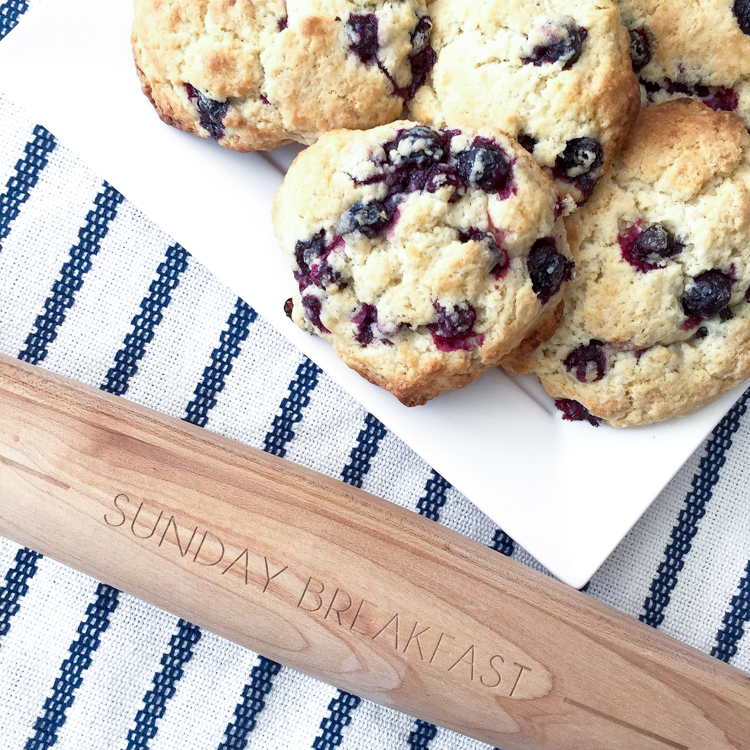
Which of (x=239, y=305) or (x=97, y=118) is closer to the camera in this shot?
(x=97, y=118)

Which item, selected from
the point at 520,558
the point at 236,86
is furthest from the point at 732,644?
the point at 236,86

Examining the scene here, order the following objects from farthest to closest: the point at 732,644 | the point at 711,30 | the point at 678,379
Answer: the point at 732,644
the point at 678,379
the point at 711,30

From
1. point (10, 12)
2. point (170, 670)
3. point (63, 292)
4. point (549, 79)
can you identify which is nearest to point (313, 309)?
point (549, 79)

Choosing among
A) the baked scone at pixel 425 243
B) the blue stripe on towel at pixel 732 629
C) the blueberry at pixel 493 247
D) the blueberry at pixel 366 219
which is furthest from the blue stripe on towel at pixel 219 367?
the blue stripe on towel at pixel 732 629

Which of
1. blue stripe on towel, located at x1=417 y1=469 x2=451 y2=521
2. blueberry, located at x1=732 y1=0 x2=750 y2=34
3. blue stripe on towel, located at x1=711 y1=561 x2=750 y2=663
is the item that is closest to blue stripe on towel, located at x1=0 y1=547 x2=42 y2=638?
blue stripe on towel, located at x1=417 y1=469 x2=451 y2=521

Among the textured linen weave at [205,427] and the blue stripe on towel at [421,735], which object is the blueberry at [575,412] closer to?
the textured linen weave at [205,427]

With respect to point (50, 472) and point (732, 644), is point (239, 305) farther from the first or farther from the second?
point (732, 644)
